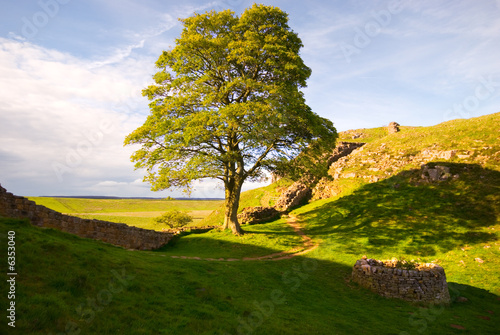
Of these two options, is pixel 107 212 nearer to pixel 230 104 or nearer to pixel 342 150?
pixel 342 150

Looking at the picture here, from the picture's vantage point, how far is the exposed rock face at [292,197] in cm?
4797

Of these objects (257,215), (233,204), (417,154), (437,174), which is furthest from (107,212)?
(437,174)

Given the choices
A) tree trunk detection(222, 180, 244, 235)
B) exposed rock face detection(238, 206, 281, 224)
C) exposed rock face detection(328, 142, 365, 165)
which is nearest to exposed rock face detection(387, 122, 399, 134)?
exposed rock face detection(328, 142, 365, 165)

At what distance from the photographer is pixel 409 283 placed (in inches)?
725

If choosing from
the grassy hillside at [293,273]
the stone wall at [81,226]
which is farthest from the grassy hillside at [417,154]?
the stone wall at [81,226]

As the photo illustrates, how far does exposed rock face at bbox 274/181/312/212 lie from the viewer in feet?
157

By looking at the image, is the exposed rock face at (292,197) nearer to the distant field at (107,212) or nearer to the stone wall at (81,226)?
the stone wall at (81,226)

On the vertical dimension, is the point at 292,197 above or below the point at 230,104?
below

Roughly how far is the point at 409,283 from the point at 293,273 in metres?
7.82

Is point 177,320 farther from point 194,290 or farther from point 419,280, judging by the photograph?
point 419,280

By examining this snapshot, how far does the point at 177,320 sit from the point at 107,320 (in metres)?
2.30

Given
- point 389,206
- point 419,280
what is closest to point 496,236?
point 389,206

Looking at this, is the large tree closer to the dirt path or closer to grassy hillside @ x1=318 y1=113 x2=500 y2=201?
the dirt path

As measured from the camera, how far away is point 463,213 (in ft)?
104
